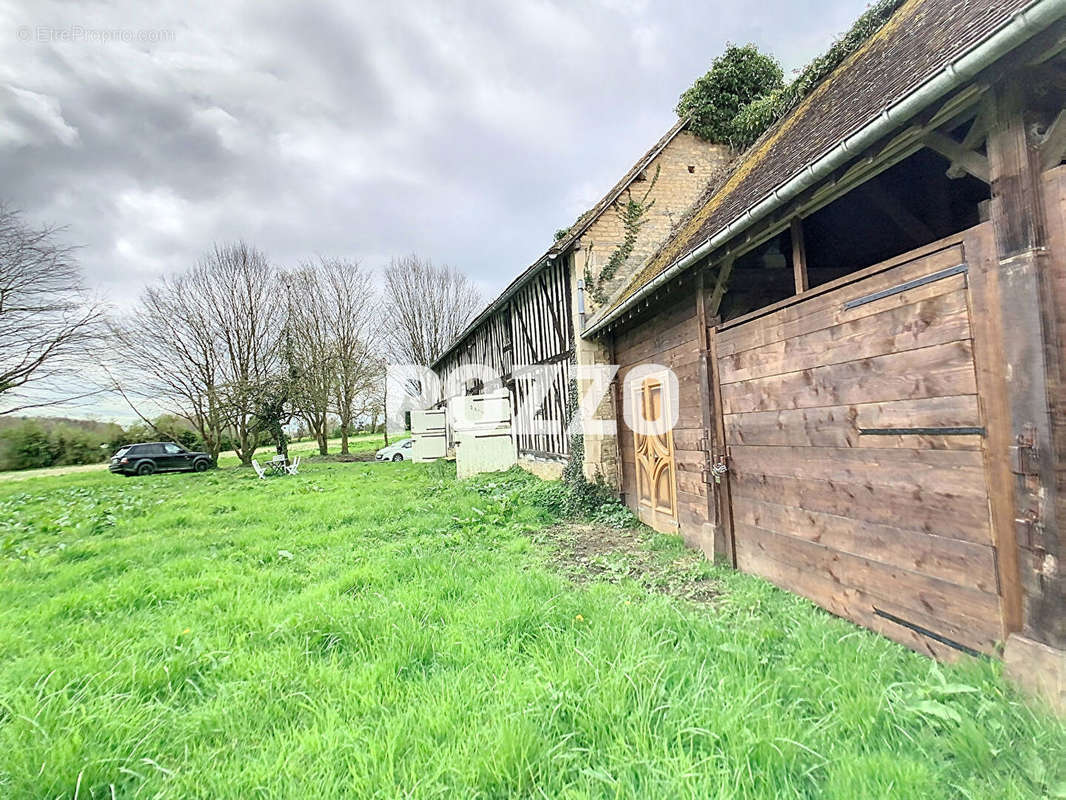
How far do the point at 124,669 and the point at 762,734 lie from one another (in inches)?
139

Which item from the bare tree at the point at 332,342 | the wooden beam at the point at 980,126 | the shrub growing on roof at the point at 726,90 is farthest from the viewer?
the bare tree at the point at 332,342

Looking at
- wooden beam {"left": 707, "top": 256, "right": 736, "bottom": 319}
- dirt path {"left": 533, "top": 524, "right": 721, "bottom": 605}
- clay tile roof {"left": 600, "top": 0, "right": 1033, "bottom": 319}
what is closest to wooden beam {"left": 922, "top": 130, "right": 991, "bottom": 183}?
clay tile roof {"left": 600, "top": 0, "right": 1033, "bottom": 319}

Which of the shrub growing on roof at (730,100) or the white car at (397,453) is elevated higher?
the shrub growing on roof at (730,100)

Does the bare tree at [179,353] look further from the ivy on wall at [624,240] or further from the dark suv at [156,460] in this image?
the ivy on wall at [624,240]

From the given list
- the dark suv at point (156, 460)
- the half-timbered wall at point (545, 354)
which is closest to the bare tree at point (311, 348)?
the dark suv at point (156, 460)

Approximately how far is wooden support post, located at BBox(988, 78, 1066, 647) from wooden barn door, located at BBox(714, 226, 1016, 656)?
0.13 meters

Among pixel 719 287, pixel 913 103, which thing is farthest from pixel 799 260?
pixel 913 103

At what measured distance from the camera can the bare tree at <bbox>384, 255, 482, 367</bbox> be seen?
97.5ft

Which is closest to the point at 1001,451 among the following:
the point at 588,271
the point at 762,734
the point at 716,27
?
the point at 762,734

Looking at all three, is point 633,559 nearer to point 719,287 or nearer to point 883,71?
point 719,287

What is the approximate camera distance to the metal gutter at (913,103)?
1.61m

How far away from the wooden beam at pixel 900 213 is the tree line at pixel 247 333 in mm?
22628

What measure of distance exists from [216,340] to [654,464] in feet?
79.5

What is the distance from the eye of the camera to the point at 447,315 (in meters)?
29.9
